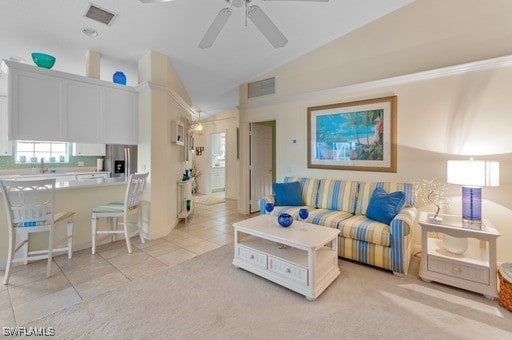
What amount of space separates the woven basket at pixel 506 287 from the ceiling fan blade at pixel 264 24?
3.00 meters

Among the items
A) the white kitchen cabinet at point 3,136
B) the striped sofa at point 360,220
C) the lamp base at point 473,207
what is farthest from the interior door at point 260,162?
the white kitchen cabinet at point 3,136

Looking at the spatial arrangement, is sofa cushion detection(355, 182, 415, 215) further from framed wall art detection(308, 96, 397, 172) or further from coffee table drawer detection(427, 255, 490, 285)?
coffee table drawer detection(427, 255, 490, 285)

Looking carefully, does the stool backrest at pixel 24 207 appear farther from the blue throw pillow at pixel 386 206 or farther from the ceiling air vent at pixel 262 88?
the ceiling air vent at pixel 262 88

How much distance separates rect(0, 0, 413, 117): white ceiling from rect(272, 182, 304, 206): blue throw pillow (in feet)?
7.83

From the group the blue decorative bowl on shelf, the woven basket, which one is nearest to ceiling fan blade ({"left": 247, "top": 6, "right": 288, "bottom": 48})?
the blue decorative bowl on shelf

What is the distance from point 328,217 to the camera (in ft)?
10.3

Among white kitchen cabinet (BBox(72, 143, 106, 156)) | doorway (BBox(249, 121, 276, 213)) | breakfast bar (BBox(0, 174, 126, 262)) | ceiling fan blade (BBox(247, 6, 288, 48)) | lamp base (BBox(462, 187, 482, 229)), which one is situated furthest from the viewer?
white kitchen cabinet (BBox(72, 143, 106, 156))

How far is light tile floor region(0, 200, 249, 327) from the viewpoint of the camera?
2.05m

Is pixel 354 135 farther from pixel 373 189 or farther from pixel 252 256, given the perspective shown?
pixel 252 256

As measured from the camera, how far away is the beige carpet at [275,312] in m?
1.75

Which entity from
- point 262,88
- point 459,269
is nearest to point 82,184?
point 262,88

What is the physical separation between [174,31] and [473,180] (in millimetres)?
4014

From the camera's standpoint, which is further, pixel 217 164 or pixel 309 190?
pixel 217 164

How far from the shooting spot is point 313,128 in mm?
4227
